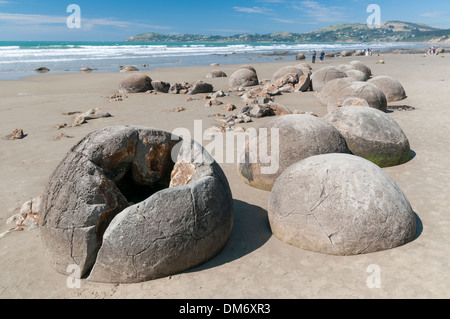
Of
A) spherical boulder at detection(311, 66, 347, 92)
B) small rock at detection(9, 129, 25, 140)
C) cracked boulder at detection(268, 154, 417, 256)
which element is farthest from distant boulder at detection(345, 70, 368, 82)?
small rock at detection(9, 129, 25, 140)

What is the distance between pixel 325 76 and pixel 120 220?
14433 mm

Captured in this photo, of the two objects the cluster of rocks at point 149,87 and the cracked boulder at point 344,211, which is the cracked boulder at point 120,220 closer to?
the cracked boulder at point 344,211

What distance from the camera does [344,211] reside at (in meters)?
3.87

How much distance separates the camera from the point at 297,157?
5523mm

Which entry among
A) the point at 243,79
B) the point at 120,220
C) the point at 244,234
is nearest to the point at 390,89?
the point at 243,79

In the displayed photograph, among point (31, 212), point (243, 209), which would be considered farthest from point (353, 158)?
point (31, 212)

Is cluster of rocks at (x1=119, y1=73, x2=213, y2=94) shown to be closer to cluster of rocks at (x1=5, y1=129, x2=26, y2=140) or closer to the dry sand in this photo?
the dry sand

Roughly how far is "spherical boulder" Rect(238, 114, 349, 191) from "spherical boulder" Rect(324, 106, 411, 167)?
0.80 meters

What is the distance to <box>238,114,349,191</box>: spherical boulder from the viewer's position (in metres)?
5.52

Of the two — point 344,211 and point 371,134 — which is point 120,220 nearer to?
point 344,211

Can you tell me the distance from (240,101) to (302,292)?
39.8 ft

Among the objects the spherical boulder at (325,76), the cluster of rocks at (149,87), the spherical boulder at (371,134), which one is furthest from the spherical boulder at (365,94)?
the cluster of rocks at (149,87)
